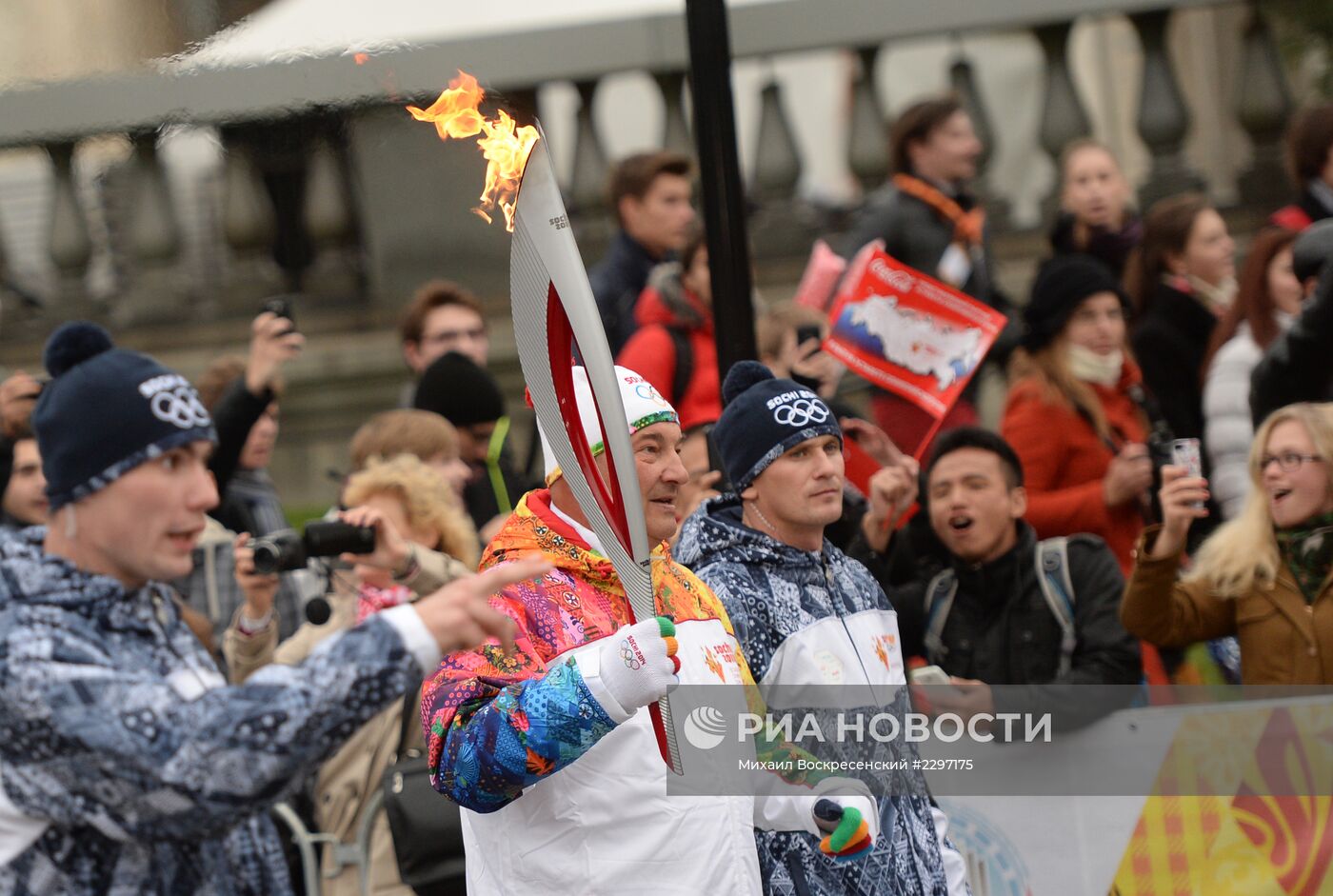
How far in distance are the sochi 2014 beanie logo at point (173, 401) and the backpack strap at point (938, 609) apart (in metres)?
2.79

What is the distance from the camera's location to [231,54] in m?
5.60

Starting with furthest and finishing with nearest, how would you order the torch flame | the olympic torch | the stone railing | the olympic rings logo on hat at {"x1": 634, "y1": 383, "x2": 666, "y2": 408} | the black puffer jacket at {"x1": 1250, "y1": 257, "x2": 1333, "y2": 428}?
the stone railing < the black puffer jacket at {"x1": 1250, "y1": 257, "x2": 1333, "y2": 428} < the olympic rings logo on hat at {"x1": 634, "y1": 383, "x2": 666, "y2": 408} < the torch flame < the olympic torch

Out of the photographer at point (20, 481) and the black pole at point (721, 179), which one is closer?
the black pole at point (721, 179)

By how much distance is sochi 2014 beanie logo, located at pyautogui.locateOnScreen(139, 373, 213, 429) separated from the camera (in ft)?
9.20

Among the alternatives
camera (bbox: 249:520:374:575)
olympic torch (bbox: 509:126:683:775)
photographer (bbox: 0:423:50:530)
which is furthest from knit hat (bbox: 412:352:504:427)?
olympic torch (bbox: 509:126:683:775)

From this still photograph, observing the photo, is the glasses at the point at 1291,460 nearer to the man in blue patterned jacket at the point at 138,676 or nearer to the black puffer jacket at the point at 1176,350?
the black puffer jacket at the point at 1176,350

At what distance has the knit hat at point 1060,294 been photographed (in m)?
6.02

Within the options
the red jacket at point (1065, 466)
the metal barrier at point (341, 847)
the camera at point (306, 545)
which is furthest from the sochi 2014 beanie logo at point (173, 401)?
the red jacket at point (1065, 466)

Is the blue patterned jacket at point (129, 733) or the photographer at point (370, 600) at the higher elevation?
the blue patterned jacket at point (129, 733)

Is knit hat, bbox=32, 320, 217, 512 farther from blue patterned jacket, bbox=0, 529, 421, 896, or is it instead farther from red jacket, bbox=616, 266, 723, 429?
red jacket, bbox=616, 266, 723, 429

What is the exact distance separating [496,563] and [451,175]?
561cm

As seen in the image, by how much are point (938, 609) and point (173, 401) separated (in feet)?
9.48

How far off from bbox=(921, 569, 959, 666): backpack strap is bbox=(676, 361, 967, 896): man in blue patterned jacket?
102 centimetres

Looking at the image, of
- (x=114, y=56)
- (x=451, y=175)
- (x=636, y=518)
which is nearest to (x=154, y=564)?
(x=636, y=518)
